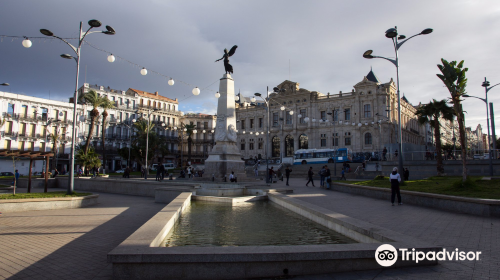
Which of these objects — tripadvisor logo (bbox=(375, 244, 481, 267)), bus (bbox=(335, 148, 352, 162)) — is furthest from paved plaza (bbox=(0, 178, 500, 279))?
bus (bbox=(335, 148, 352, 162))

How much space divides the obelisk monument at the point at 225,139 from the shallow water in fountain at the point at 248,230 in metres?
12.8

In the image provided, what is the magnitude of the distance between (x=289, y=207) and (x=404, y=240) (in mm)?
6168

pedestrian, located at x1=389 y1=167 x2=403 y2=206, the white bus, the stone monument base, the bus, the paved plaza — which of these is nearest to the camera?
the paved plaza

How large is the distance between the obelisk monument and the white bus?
73.9ft

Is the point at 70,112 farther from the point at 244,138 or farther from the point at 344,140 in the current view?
the point at 344,140

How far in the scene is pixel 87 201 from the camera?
1263 cm

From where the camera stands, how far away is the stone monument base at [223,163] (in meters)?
23.4

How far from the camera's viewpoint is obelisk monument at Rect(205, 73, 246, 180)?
23.5m

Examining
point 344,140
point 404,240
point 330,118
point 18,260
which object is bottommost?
point 18,260

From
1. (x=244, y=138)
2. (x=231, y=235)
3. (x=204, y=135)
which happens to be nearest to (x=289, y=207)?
(x=231, y=235)

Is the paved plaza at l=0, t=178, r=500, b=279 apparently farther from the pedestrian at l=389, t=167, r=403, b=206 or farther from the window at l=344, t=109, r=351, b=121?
the window at l=344, t=109, r=351, b=121

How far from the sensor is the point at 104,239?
6.70 metres

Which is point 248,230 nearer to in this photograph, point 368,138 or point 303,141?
point 368,138

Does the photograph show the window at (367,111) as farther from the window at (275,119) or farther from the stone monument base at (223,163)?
the stone monument base at (223,163)
